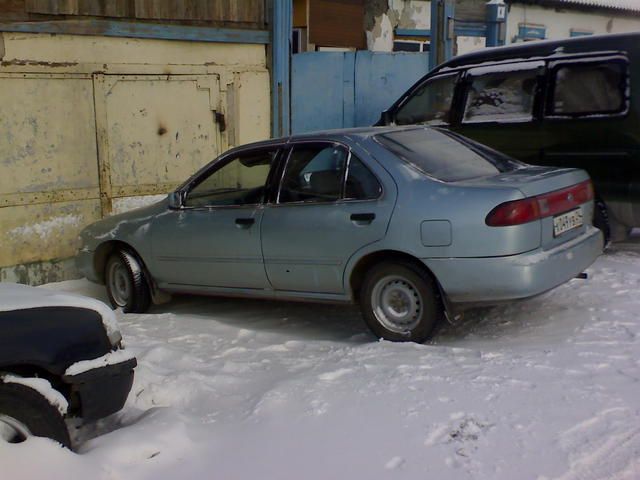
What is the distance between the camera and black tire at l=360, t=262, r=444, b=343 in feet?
16.5

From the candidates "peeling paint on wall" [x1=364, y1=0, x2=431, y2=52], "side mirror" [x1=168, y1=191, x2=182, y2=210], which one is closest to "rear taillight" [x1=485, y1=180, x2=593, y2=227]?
"side mirror" [x1=168, y1=191, x2=182, y2=210]

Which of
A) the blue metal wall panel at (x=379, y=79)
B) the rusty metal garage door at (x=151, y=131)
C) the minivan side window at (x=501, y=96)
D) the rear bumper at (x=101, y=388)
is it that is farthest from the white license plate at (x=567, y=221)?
the blue metal wall panel at (x=379, y=79)

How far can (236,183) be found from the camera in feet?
19.9

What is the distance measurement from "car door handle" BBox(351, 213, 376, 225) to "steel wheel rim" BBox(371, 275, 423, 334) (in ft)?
1.31

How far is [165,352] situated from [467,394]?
2064mm

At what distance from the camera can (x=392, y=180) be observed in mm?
5094

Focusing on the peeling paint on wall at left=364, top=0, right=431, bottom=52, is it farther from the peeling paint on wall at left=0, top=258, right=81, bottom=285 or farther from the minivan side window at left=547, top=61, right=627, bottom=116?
the peeling paint on wall at left=0, top=258, right=81, bottom=285

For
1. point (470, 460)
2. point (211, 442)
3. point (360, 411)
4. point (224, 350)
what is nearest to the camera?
point (470, 460)

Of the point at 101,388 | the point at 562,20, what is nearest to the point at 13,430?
the point at 101,388

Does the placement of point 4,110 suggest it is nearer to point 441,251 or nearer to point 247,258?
point 247,258

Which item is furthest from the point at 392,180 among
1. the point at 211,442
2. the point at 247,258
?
the point at 211,442

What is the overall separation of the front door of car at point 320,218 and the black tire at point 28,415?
2.43 meters

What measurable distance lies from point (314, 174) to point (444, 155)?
93 cm

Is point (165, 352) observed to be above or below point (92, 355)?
below
